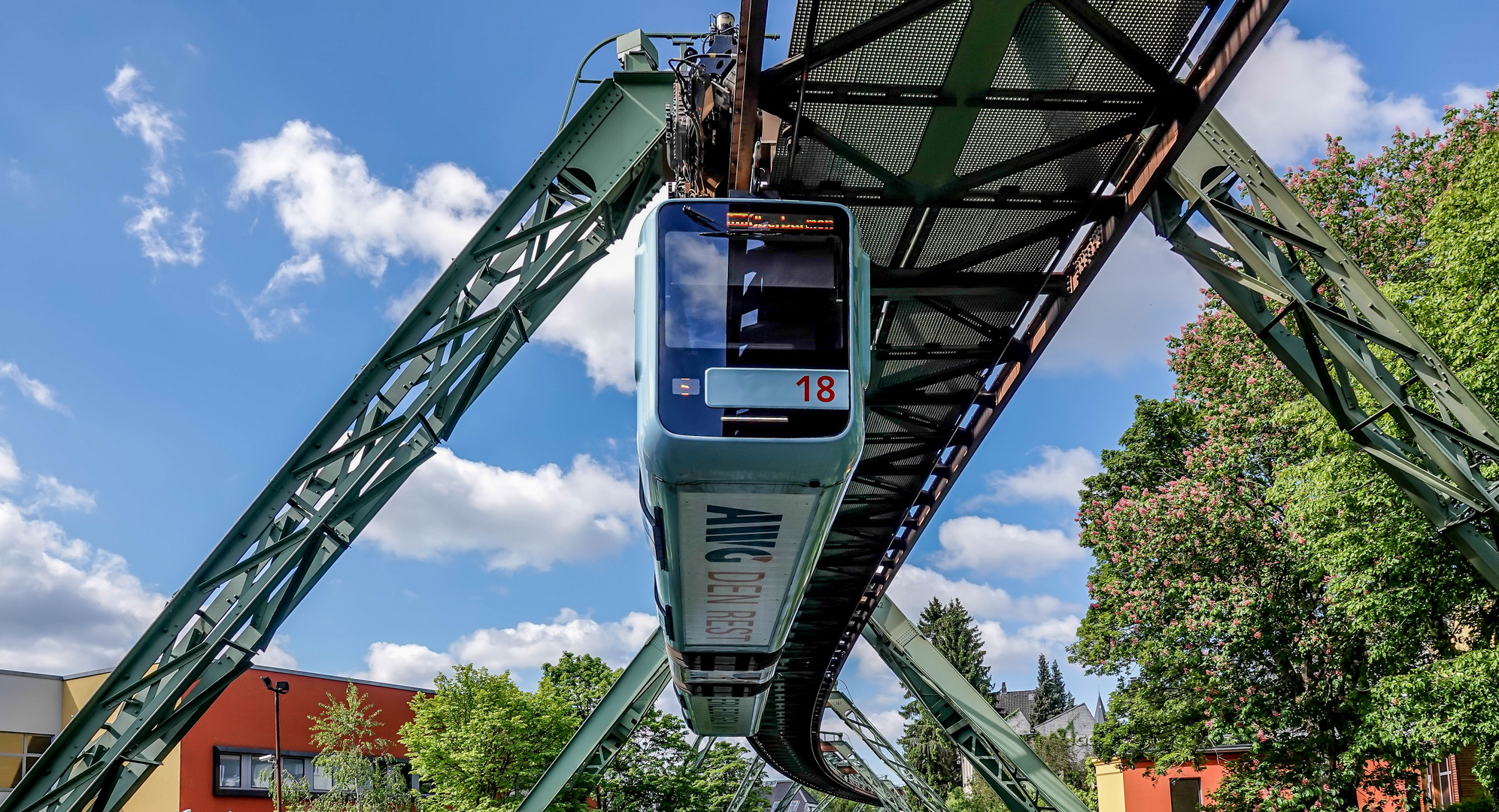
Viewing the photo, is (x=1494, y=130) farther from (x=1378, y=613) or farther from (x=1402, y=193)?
(x=1378, y=613)

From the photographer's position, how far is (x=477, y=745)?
33969 millimetres

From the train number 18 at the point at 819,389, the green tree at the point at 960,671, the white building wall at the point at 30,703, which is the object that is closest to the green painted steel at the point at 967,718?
the train number 18 at the point at 819,389

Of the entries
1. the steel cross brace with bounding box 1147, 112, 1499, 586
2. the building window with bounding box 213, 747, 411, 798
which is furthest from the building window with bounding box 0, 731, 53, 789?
the steel cross brace with bounding box 1147, 112, 1499, 586

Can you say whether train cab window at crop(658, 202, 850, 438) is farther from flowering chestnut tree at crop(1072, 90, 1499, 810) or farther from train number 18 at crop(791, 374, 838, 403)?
flowering chestnut tree at crop(1072, 90, 1499, 810)

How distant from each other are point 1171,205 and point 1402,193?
15.7 m

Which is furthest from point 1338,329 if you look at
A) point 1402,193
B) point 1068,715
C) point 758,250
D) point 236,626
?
point 1068,715

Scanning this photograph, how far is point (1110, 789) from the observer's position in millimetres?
41625

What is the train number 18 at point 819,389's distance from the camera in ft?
23.5

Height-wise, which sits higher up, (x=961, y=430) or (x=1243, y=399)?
(x=1243, y=399)

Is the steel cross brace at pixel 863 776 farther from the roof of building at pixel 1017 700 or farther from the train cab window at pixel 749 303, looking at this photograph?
the roof of building at pixel 1017 700

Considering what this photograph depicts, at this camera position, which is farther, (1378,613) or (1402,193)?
(1402,193)

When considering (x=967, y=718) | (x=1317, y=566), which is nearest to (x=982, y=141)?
(x=1317, y=566)

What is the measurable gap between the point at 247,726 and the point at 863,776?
35.7 m

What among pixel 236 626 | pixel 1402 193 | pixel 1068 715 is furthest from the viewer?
pixel 1068 715
